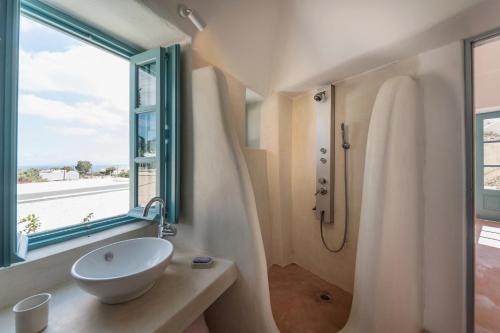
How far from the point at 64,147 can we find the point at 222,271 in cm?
119

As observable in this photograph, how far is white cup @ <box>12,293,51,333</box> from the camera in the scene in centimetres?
61

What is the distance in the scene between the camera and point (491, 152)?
3.36 meters

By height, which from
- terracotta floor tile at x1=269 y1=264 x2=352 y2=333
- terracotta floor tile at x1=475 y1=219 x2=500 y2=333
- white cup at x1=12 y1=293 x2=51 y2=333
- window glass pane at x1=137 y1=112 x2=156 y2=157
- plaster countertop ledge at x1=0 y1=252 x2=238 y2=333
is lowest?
terracotta floor tile at x1=269 y1=264 x2=352 y2=333

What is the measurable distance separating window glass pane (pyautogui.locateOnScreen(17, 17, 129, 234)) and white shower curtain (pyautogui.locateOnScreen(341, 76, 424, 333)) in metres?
1.74

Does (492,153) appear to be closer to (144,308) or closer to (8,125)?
(144,308)

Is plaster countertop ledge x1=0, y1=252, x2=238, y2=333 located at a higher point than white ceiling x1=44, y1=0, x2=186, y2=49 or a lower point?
lower

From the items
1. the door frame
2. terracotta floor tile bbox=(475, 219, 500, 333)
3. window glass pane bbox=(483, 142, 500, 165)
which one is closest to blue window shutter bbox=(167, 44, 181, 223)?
the door frame

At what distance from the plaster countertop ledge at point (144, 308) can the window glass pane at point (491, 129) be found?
5.12m

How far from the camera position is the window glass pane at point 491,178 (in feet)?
11.2

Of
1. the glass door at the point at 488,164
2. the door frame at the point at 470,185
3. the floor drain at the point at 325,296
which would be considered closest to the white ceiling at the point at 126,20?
the door frame at the point at 470,185

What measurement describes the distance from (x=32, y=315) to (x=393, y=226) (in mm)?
1731

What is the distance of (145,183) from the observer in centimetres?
145

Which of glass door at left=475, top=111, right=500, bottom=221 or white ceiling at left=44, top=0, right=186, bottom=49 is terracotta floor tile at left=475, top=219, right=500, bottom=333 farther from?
white ceiling at left=44, top=0, right=186, bottom=49

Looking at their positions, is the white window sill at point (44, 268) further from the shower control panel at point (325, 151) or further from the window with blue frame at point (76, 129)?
the shower control panel at point (325, 151)
